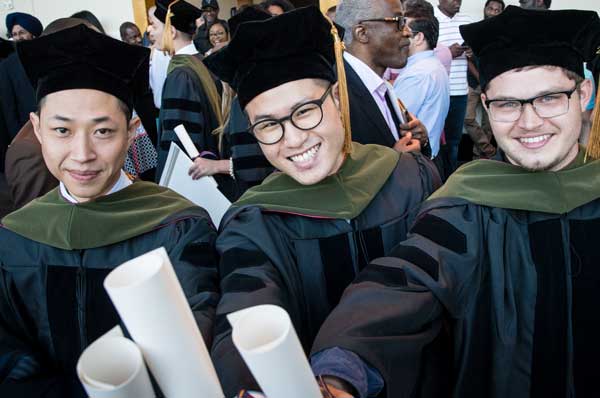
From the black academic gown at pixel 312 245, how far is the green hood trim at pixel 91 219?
25cm

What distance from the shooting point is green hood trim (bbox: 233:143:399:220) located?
5.68 feet

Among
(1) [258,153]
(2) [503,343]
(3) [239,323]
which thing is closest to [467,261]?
(2) [503,343]

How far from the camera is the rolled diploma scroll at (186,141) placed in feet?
11.3

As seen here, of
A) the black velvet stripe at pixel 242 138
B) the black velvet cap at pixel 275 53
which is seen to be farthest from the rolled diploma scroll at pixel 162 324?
the black velvet stripe at pixel 242 138

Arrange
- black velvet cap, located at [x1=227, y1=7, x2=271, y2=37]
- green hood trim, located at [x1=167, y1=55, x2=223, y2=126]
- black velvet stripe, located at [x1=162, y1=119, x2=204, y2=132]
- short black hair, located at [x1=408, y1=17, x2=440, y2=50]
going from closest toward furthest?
1. black velvet cap, located at [x1=227, y1=7, x2=271, y2=37]
2. black velvet stripe, located at [x1=162, y1=119, x2=204, y2=132]
3. green hood trim, located at [x1=167, y1=55, x2=223, y2=126]
4. short black hair, located at [x1=408, y1=17, x2=440, y2=50]

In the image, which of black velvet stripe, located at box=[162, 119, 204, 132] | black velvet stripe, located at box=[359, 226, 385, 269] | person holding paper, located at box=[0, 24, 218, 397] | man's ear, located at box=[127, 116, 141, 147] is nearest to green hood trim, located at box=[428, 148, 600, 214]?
black velvet stripe, located at box=[359, 226, 385, 269]

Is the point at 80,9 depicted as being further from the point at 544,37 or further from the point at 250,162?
the point at 544,37

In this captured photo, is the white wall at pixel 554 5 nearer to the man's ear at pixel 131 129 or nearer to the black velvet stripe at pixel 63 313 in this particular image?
the man's ear at pixel 131 129

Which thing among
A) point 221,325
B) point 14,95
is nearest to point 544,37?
point 221,325

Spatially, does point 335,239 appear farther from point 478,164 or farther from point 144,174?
point 144,174

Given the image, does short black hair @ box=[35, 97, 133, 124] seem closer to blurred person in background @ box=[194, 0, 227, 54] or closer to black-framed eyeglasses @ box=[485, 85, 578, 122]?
black-framed eyeglasses @ box=[485, 85, 578, 122]

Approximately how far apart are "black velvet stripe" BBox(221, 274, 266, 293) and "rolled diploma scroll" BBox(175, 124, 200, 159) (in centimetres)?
209

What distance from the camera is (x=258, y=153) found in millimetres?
3199

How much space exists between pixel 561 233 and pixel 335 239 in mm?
716
